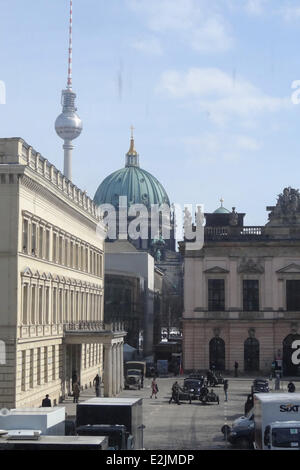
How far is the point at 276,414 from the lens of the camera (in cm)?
2878

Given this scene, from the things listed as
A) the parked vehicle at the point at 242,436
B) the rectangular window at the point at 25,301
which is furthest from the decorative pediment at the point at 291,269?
the parked vehicle at the point at 242,436

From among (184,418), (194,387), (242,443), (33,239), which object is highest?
(33,239)

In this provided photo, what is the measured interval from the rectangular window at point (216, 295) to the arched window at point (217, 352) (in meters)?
2.88

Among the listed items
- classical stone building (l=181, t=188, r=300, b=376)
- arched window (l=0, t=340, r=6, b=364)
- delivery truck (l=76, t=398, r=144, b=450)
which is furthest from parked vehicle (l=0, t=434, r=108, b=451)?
classical stone building (l=181, t=188, r=300, b=376)

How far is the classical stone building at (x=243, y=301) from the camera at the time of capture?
79562mm

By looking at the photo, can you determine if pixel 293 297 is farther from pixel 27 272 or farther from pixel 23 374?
pixel 23 374

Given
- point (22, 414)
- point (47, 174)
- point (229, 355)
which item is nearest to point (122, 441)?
point (22, 414)

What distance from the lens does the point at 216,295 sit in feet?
264

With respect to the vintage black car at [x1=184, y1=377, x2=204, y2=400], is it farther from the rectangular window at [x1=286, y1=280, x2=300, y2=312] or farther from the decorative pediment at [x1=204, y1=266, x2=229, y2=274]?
the rectangular window at [x1=286, y1=280, x2=300, y2=312]

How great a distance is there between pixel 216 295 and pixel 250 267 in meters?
4.22

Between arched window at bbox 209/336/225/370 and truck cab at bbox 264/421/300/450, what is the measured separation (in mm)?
52300

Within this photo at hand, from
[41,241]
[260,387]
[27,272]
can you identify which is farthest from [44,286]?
[260,387]

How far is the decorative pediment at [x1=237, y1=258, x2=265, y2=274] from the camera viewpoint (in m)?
80.3
